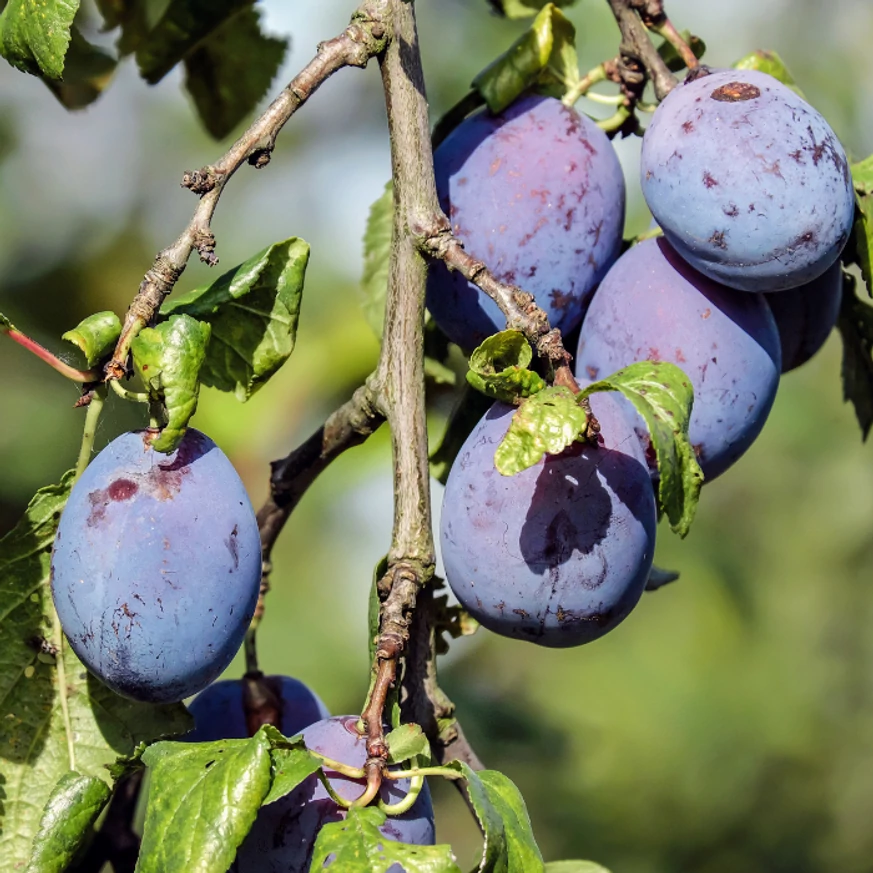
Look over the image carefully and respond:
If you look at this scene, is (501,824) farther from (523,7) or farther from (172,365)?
(523,7)

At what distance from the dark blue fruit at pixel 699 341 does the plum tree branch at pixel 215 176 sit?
291 mm

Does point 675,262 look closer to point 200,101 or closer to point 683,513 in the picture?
point 683,513

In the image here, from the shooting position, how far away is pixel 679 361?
96cm

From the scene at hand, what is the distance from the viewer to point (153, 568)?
0.75 meters

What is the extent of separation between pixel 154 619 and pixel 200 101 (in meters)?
0.74

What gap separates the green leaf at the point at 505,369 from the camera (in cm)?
76

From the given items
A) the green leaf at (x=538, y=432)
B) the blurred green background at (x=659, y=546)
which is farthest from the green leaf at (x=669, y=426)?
the blurred green background at (x=659, y=546)

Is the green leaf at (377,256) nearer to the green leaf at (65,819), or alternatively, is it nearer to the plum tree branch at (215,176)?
the plum tree branch at (215,176)

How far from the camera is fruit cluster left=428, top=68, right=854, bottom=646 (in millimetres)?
814

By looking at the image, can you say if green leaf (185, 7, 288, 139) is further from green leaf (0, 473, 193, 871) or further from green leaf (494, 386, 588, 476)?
green leaf (494, 386, 588, 476)

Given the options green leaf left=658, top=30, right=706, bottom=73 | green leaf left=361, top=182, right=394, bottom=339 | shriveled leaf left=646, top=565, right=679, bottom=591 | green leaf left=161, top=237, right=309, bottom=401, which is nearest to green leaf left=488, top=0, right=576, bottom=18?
green leaf left=658, top=30, right=706, bottom=73

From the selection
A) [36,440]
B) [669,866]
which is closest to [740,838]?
[669,866]

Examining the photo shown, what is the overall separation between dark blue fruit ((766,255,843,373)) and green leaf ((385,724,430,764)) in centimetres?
53

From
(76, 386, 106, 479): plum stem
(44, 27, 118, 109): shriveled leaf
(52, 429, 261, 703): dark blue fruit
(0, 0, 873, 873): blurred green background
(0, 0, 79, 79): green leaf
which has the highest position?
(0, 0, 79, 79): green leaf
